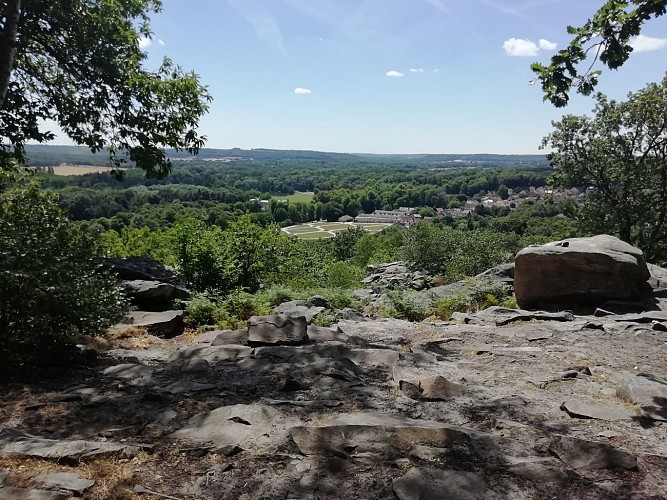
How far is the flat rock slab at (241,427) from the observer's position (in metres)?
3.81

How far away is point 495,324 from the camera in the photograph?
349 inches

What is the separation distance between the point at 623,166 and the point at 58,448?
2110 centimetres

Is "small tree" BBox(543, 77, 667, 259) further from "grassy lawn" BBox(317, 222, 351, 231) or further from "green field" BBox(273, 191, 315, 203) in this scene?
"green field" BBox(273, 191, 315, 203)

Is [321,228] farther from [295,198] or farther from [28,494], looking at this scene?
[28,494]

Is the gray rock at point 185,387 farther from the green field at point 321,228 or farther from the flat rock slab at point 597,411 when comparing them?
the green field at point 321,228

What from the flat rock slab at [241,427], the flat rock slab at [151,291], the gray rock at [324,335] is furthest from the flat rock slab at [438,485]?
the flat rock slab at [151,291]

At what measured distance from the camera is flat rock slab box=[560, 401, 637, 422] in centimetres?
441

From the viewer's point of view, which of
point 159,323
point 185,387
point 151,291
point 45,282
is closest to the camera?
point 185,387

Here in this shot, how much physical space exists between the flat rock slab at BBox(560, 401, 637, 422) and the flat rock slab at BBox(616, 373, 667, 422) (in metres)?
0.17

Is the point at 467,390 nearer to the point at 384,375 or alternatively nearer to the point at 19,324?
the point at 384,375

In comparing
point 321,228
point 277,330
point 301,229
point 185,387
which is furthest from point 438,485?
point 321,228

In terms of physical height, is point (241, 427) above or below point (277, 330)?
above

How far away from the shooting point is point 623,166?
19.0m

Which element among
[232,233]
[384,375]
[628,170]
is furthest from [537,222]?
[384,375]
